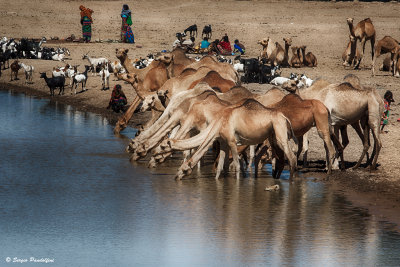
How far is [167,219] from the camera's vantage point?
42.7 feet

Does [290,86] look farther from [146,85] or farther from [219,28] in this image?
[219,28]

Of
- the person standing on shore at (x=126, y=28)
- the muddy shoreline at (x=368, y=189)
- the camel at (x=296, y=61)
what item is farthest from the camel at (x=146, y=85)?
the person standing on shore at (x=126, y=28)

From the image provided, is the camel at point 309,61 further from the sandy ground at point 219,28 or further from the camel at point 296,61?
the sandy ground at point 219,28

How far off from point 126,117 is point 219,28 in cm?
2538

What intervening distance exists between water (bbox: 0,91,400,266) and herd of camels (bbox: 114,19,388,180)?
59 cm

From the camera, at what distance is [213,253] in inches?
443

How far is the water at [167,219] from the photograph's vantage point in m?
11.2

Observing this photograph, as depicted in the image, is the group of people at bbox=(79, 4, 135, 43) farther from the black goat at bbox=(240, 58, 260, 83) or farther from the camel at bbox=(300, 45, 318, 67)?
the black goat at bbox=(240, 58, 260, 83)

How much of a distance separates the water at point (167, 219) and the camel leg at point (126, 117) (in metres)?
2.84

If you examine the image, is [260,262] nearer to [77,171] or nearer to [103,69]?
[77,171]

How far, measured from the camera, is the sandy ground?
27.5m

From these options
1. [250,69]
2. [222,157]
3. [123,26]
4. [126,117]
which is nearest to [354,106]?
[222,157]

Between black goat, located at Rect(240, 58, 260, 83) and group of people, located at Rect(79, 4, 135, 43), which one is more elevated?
group of people, located at Rect(79, 4, 135, 43)

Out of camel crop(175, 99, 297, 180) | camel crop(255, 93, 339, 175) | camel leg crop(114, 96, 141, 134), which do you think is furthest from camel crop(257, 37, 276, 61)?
camel crop(175, 99, 297, 180)
